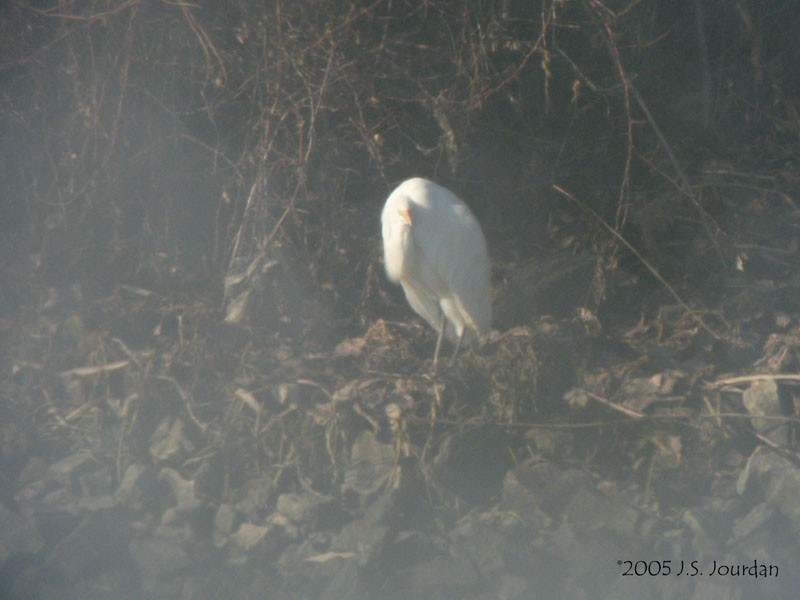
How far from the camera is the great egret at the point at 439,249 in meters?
2.81

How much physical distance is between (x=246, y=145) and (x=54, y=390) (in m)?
1.35

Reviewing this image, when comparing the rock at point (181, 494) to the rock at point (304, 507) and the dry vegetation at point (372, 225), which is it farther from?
the rock at point (304, 507)

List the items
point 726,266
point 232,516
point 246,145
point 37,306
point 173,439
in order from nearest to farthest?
point 232,516 → point 173,439 → point 726,266 → point 246,145 → point 37,306

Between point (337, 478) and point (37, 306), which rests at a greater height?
→ point (37, 306)

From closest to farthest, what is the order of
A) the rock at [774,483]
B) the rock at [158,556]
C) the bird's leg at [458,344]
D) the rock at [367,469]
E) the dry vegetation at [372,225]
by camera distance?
the rock at [774,483]
the rock at [158,556]
the rock at [367,469]
the dry vegetation at [372,225]
the bird's leg at [458,344]

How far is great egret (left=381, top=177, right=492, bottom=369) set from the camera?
281 centimetres

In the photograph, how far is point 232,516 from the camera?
2562 mm

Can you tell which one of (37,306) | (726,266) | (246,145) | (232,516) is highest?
(246,145)

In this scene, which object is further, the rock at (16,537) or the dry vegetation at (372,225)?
the dry vegetation at (372,225)

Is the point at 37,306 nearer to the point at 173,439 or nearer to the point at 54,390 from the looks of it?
the point at 54,390

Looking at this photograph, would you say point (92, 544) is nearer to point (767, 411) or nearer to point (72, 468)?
point (72, 468)

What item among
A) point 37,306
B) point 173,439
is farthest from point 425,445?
point 37,306

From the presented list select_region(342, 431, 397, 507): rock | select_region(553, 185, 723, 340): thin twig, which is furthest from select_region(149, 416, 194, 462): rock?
select_region(553, 185, 723, 340): thin twig

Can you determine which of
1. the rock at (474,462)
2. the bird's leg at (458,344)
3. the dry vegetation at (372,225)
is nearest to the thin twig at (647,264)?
the dry vegetation at (372,225)
